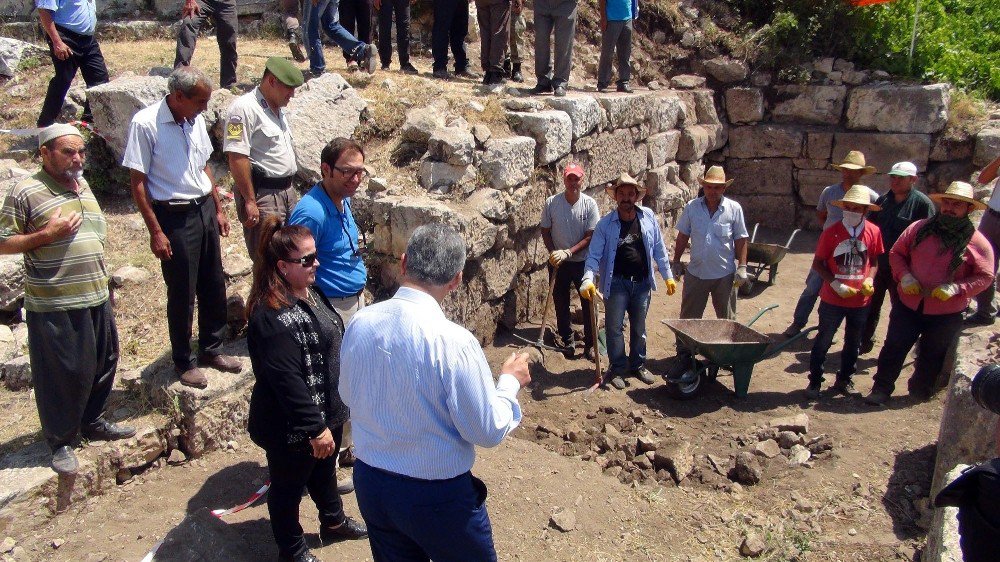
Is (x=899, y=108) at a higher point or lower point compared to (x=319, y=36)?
lower

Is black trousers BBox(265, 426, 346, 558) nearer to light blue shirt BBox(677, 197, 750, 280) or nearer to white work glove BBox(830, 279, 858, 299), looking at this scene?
light blue shirt BBox(677, 197, 750, 280)

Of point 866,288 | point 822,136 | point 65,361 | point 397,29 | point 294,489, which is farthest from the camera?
point 822,136

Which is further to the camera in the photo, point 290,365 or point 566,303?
point 566,303

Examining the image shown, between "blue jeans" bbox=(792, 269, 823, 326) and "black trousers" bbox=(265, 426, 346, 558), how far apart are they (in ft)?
17.0

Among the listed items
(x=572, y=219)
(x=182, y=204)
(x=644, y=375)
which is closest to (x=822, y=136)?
(x=572, y=219)

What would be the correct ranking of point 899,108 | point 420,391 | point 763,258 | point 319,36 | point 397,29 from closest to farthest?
point 420,391, point 319,36, point 397,29, point 763,258, point 899,108

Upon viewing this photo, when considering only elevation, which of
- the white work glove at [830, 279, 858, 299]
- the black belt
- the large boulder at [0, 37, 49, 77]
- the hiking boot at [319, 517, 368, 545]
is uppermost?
the large boulder at [0, 37, 49, 77]

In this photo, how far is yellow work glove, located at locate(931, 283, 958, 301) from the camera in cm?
559

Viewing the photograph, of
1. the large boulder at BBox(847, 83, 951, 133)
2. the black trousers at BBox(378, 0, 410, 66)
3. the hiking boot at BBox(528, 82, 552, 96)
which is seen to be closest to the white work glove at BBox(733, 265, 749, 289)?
the hiking boot at BBox(528, 82, 552, 96)

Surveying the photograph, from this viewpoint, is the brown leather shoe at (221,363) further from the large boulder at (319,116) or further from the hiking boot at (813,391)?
the hiking boot at (813,391)

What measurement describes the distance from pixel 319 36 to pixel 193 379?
4556 mm

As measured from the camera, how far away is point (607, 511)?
4746 mm

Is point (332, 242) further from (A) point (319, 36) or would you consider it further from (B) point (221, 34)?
(A) point (319, 36)

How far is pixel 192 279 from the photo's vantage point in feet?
14.8
